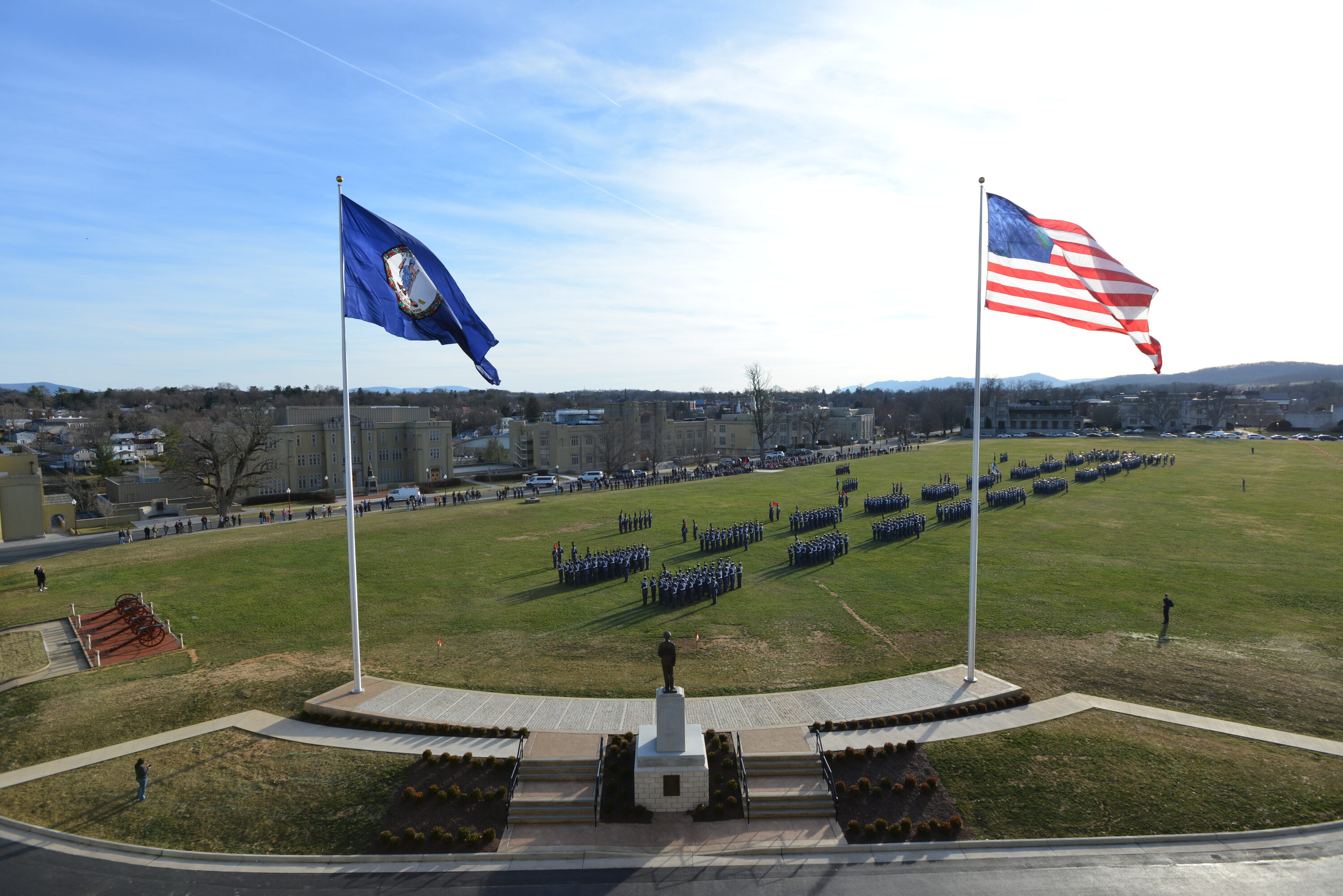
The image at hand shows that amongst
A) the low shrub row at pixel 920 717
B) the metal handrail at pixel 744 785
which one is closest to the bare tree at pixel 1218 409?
the low shrub row at pixel 920 717

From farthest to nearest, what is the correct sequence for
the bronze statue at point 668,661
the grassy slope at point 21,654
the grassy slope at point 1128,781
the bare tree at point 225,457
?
the bare tree at point 225,457
the grassy slope at point 21,654
the bronze statue at point 668,661
the grassy slope at point 1128,781

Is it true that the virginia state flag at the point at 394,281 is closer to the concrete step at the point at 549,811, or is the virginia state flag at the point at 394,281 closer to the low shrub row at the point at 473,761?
the low shrub row at the point at 473,761

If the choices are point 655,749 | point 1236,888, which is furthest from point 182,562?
point 1236,888

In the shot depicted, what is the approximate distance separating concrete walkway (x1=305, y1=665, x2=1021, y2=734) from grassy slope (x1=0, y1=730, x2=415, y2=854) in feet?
6.00

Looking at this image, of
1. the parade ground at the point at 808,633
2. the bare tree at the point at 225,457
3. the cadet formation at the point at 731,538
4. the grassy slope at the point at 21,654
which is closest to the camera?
the parade ground at the point at 808,633

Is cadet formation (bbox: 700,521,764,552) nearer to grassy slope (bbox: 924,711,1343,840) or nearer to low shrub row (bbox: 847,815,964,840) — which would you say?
grassy slope (bbox: 924,711,1343,840)

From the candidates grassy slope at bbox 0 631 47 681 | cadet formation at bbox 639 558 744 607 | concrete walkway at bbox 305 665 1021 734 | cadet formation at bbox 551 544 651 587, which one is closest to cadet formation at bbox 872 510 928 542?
cadet formation at bbox 639 558 744 607

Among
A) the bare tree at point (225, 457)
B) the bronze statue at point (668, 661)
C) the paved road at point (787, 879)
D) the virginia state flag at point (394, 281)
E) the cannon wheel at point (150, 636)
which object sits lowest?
the paved road at point (787, 879)

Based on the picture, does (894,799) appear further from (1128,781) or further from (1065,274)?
(1065,274)

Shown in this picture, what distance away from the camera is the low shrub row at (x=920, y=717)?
14.7 m

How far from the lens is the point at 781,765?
13.3 metres

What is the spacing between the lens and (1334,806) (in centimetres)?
1207

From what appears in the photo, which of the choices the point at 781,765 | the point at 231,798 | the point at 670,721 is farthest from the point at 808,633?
the point at 231,798

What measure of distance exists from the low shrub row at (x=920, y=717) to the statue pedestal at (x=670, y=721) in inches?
137
